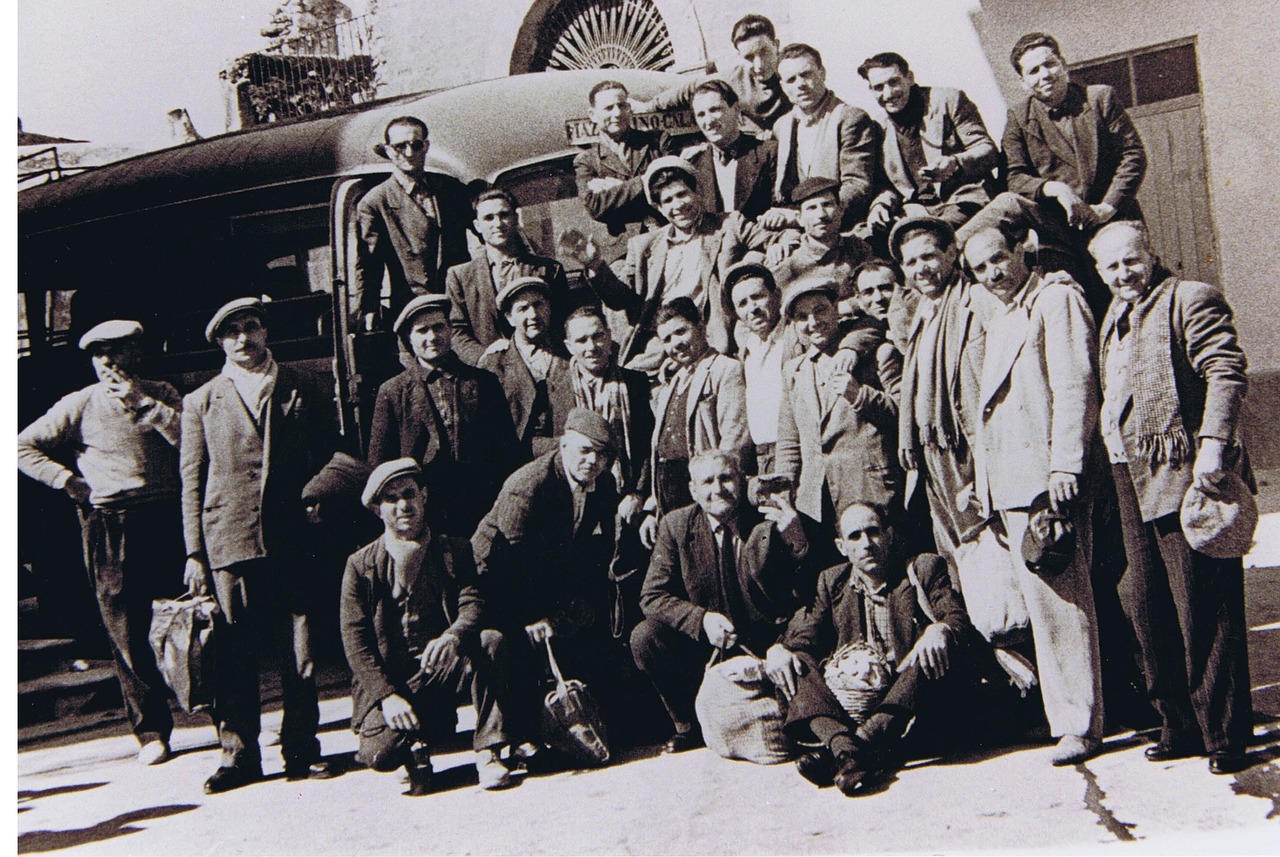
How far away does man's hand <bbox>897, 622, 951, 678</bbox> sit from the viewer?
14.0ft

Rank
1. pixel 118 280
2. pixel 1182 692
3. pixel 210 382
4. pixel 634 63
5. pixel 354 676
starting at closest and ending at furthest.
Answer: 1. pixel 1182 692
2. pixel 354 676
3. pixel 210 382
4. pixel 118 280
5. pixel 634 63

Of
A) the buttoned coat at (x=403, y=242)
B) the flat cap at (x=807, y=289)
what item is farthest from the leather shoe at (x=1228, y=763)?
the buttoned coat at (x=403, y=242)

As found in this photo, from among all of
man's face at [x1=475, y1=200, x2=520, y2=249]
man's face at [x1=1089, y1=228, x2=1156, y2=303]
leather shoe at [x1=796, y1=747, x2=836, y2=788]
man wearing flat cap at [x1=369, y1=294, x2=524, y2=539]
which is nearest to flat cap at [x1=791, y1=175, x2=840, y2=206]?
man's face at [x1=1089, y1=228, x2=1156, y2=303]

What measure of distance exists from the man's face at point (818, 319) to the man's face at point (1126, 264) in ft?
3.18

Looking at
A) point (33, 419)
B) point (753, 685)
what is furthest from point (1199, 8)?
point (33, 419)

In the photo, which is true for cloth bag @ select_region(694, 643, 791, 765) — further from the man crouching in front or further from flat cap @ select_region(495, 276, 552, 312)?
flat cap @ select_region(495, 276, 552, 312)

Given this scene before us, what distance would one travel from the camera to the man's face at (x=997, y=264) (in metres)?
4.41

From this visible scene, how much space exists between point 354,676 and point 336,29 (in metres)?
3.38

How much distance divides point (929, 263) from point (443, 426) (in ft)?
6.58

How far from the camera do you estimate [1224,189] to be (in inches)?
187

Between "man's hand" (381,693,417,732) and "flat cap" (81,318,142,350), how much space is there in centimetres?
197

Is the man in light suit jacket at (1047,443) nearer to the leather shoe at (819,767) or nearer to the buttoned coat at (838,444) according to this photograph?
the buttoned coat at (838,444)

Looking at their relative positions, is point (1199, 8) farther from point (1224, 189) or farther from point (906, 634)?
point (906, 634)

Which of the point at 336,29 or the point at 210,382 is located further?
the point at 336,29
